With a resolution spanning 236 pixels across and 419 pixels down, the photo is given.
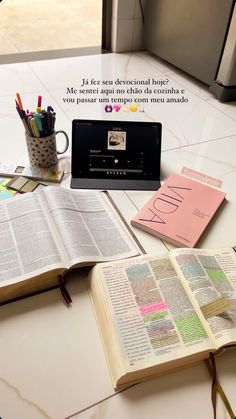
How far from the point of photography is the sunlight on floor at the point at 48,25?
201 centimetres

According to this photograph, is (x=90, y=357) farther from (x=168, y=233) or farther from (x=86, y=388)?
(x=168, y=233)

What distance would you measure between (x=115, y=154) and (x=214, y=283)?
0.42 metres

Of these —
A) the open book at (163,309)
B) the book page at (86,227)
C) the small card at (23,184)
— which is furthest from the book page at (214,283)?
the small card at (23,184)

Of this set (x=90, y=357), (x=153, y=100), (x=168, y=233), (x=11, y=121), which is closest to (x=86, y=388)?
(x=90, y=357)

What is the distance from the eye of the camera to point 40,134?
84cm

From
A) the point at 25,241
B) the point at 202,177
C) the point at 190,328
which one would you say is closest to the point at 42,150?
the point at 25,241

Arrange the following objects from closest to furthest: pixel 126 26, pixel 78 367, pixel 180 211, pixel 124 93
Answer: pixel 78 367 < pixel 180 211 < pixel 124 93 < pixel 126 26

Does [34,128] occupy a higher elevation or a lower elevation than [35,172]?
higher

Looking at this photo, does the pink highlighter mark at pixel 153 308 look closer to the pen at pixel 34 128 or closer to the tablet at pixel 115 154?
the tablet at pixel 115 154

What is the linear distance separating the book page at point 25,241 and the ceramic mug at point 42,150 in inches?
6.2

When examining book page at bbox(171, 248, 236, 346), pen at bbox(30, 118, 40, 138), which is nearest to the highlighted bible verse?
pen at bbox(30, 118, 40, 138)

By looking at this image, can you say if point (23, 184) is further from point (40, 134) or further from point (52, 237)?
point (52, 237)

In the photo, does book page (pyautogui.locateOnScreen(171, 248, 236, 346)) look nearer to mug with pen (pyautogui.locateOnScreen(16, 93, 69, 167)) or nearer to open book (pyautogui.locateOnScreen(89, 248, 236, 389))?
open book (pyautogui.locateOnScreen(89, 248, 236, 389))

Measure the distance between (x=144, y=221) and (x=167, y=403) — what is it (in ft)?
1.20
